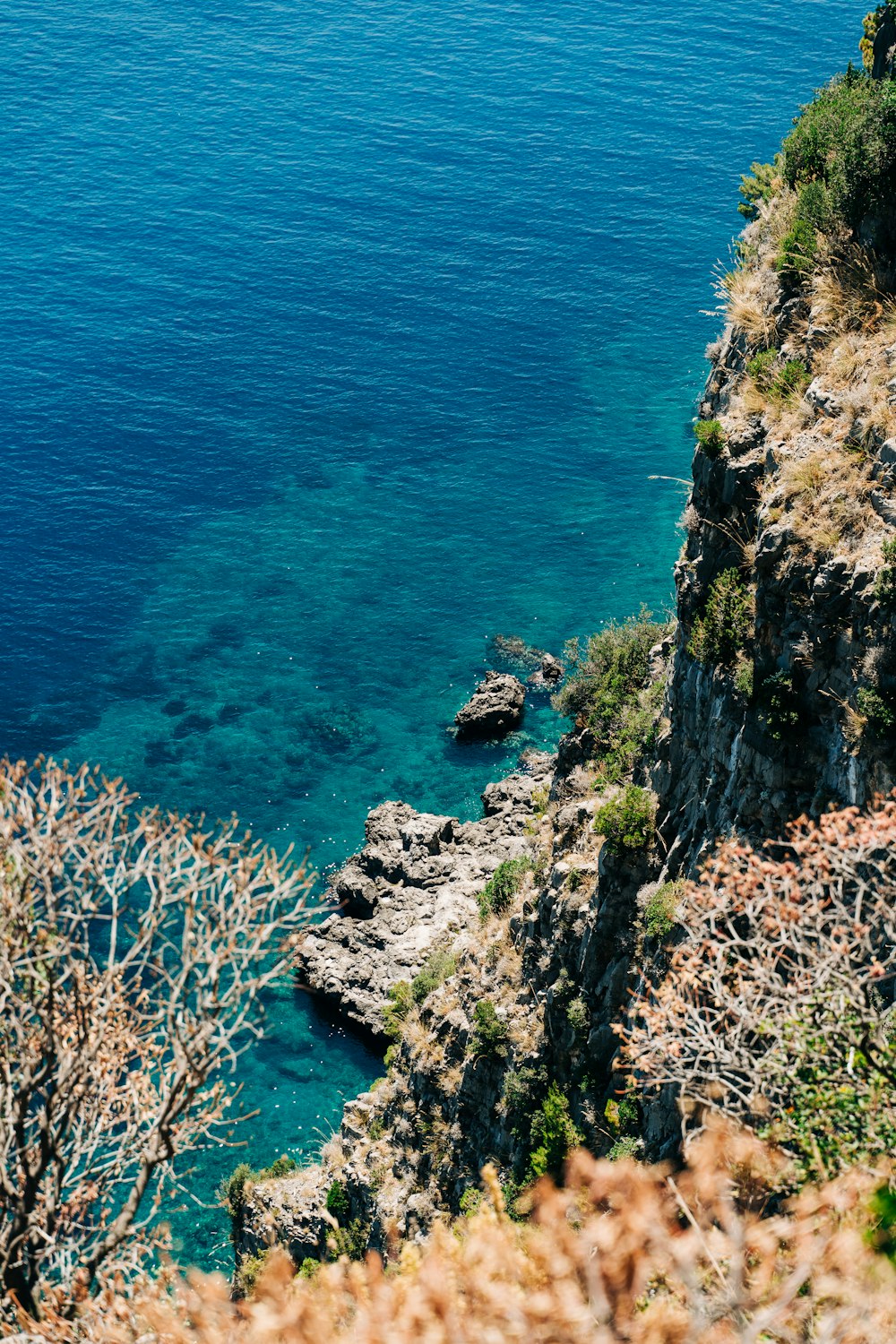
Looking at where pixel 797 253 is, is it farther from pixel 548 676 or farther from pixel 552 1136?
pixel 548 676

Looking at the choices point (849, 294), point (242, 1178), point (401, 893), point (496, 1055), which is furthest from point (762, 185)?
point (242, 1178)

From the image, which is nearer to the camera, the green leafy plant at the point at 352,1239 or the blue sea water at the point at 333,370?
the green leafy plant at the point at 352,1239

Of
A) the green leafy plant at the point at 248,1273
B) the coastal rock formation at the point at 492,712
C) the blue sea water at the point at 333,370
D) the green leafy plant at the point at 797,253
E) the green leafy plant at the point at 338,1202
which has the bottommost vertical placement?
the green leafy plant at the point at 248,1273

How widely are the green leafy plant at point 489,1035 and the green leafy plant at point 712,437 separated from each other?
18.1m

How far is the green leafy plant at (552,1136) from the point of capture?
3173 centimetres

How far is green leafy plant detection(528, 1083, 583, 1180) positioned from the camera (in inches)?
1249

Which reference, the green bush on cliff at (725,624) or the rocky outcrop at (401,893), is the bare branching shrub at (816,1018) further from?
the rocky outcrop at (401,893)

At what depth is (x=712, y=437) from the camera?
2848 centimetres

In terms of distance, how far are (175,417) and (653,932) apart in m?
72.5

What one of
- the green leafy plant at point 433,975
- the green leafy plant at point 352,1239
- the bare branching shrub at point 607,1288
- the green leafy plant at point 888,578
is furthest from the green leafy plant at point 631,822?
the green leafy plant at point 352,1239

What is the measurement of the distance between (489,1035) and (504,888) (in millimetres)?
9521

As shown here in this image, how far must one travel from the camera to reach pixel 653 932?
29.1 m

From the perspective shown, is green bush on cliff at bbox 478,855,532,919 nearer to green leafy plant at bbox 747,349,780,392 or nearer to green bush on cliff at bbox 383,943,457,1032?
green bush on cliff at bbox 383,943,457,1032

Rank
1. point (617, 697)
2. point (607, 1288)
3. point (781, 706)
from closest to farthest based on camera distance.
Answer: point (607, 1288) < point (781, 706) < point (617, 697)
